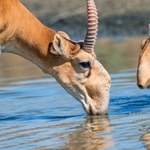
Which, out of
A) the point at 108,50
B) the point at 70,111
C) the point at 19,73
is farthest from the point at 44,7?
the point at 70,111

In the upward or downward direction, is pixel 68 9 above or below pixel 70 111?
above

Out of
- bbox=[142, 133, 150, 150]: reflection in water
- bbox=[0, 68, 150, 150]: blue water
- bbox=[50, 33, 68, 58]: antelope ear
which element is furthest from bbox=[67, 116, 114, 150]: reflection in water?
bbox=[50, 33, 68, 58]: antelope ear

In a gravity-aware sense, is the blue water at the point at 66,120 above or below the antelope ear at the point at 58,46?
below

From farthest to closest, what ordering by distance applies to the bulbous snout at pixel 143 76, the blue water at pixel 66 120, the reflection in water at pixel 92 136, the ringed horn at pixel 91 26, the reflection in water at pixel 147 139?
1. the bulbous snout at pixel 143 76
2. the ringed horn at pixel 91 26
3. the blue water at pixel 66 120
4. the reflection in water at pixel 92 136
5. the reflection in water at pixel 147 139

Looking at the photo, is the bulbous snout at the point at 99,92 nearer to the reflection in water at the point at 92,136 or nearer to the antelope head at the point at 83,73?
the antelope head at the point at 83,73

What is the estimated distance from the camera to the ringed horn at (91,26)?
1448 centimetres

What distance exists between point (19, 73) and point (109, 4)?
480 inches

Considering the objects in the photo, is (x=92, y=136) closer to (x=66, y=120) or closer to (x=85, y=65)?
(x=66, y=120)

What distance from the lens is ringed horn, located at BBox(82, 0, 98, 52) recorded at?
14.5 metres

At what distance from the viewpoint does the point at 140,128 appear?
13.4 metres

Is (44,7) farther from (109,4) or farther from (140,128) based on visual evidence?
(140,128)

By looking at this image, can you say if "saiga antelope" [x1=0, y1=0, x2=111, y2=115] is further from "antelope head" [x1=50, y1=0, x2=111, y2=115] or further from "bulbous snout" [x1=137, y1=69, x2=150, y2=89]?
"bulbous snout" [x1=137, y1=69, x2=150, y2=89]

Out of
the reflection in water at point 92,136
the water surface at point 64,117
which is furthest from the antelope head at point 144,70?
the reflection in water at point 92,136

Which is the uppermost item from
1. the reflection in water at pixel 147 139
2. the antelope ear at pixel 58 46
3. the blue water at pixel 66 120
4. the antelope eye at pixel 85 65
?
the antelope ear at pixel 58 46
